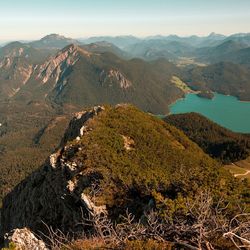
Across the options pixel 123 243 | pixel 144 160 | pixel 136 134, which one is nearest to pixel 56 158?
pixel 144 160

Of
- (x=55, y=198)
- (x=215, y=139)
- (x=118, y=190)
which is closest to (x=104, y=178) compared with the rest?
(x=118, y=190)

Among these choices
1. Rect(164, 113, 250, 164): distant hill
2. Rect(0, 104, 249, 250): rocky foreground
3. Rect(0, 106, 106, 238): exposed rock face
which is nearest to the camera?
Rect(0, 104, 249, 250): rocky foreground

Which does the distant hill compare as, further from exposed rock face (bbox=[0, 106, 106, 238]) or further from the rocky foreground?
exposed rock face (bbox=[0, 106, 106, 238])

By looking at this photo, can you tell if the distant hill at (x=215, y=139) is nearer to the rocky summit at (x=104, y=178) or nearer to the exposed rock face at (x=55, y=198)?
the rocky summit at (x=104, y=178)

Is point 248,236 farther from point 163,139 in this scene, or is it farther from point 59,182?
point 163,139

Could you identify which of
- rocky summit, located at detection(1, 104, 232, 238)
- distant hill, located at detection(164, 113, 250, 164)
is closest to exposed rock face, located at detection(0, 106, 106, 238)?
rocky summit, located at detection(1, 104, 232, 238)

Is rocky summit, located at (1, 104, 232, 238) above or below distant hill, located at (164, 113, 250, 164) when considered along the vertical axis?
above
